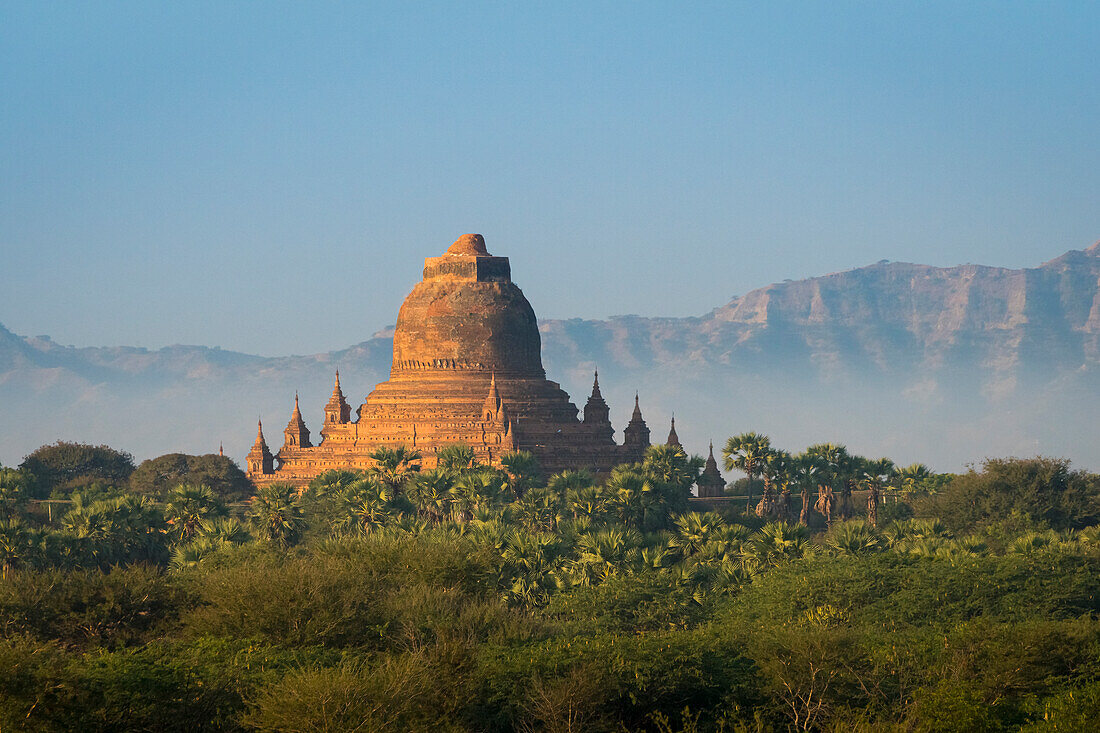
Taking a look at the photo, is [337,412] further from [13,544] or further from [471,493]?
[13,544]

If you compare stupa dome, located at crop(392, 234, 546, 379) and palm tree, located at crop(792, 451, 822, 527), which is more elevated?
stupa dome, located at crop(392, 234, 546, 379)

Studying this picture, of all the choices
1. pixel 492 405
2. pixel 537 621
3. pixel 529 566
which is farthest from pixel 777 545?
pixel 492 405

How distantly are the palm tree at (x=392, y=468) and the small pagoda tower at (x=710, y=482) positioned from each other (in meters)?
15.5

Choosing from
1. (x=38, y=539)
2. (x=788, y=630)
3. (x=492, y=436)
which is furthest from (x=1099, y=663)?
(x=492, y=436)

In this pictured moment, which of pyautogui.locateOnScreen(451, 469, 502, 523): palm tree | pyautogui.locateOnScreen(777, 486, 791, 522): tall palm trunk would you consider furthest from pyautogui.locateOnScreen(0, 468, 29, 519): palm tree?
pyautogui.locateOnScreen(777, 486, 791, 522): tall palm trunk

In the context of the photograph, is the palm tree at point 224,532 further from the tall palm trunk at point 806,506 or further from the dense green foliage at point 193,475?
the tall palm trunk at point 806,506

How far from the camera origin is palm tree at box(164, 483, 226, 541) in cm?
8325

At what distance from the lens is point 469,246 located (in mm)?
114000

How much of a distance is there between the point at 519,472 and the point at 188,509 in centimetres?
1670

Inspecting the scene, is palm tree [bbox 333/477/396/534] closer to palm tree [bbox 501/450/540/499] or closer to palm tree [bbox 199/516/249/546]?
palm tree [bbox 199/516/249/546]

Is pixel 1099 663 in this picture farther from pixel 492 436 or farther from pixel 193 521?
pixel 492 436

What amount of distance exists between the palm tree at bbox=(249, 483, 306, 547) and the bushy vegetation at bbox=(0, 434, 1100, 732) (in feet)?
0.35

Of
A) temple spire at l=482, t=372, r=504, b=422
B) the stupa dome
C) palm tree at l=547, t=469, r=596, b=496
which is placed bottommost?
palm tree at l=547, t=469, r=596, b=496

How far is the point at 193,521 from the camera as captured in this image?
83.5 m
